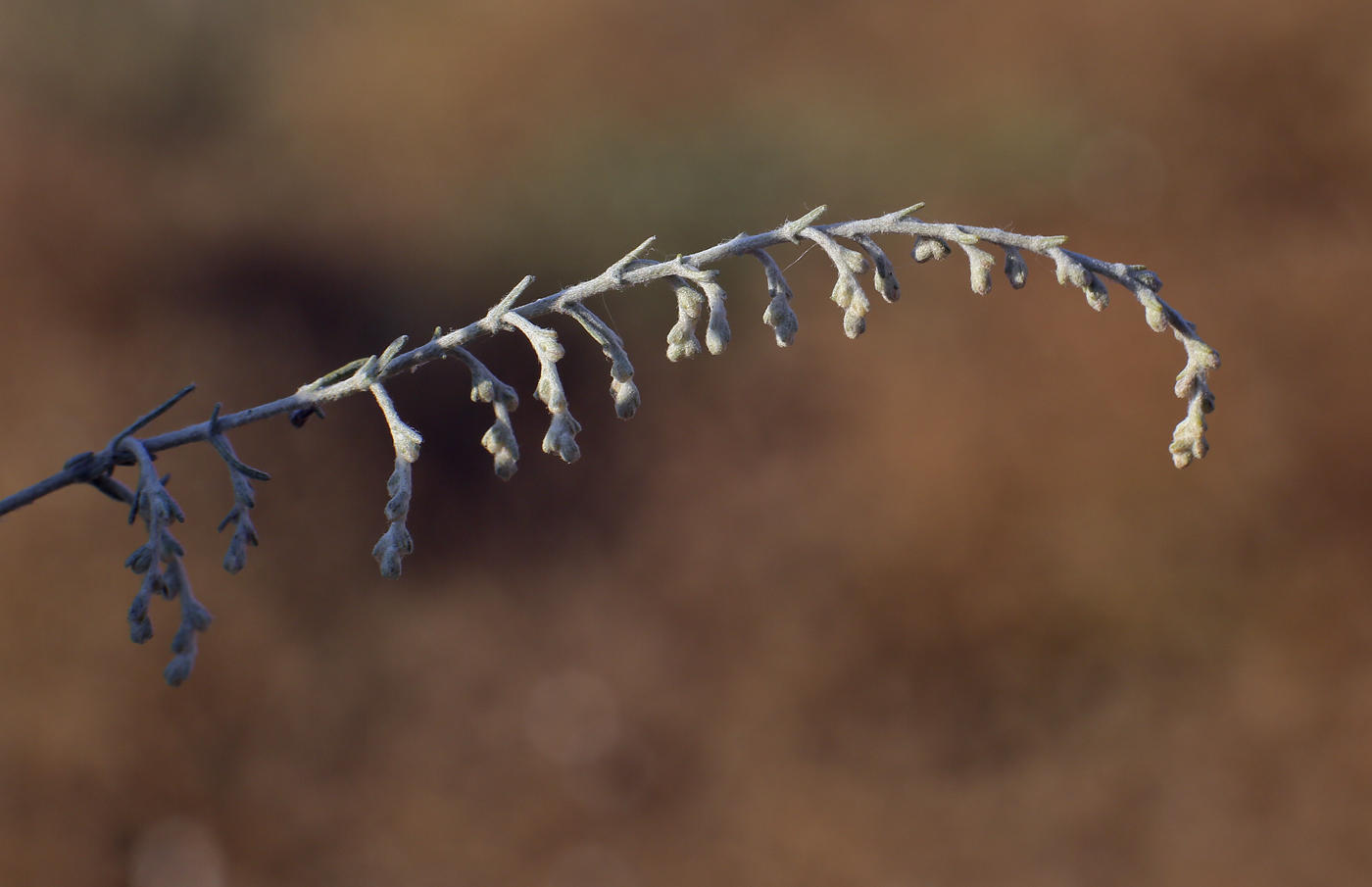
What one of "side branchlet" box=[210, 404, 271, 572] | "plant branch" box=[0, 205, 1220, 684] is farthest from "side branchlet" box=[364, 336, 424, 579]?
"side branchlet" box=[210, 404, 271, 572]

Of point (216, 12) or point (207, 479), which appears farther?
point (216, 12)

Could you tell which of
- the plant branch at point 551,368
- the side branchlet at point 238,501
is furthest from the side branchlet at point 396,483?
the side branchlet at point 238,501

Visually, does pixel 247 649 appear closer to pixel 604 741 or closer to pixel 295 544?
pixel 295 544

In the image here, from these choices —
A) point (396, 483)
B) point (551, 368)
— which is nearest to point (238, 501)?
point (396, 483)

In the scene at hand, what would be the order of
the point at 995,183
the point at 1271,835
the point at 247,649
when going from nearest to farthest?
1. the point at 1271,835
2. the point at 247,649
3. the point at 995,183

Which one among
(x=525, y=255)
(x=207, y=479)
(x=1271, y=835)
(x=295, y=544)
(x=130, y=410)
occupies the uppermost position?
(x=525, y=255)

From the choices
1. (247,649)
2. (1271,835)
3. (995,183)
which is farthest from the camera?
(995,183)

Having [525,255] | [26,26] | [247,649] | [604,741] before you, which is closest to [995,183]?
[525,255]

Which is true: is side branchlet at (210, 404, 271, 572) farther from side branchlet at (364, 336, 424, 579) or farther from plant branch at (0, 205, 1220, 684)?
side branchlet at (364, 336, 424, 579)

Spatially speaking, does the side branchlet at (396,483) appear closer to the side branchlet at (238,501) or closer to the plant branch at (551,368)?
the plant branch at (551,368)

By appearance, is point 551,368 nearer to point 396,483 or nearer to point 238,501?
point 396,483

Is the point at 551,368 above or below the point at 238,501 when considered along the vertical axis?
above
